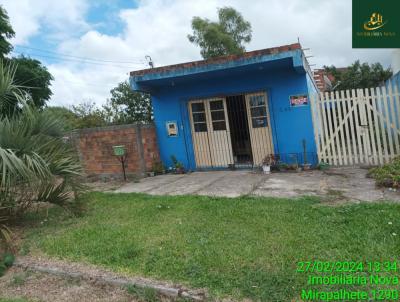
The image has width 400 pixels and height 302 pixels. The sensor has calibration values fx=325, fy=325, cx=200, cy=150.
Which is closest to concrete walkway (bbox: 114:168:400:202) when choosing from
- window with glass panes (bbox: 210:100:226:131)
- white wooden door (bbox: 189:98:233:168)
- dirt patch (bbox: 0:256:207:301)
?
white wooden door (bbox: 189:98:233:168)

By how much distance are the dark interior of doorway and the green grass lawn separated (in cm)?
388

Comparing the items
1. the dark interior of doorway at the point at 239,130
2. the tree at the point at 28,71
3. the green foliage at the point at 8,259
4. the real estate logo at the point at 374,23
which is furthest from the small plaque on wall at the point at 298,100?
the tree at the point at 28,71

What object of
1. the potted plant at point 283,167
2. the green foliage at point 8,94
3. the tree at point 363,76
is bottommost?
the potted plant at point 283,167

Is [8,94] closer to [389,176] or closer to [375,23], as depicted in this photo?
[389,176]

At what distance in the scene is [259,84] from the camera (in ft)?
27.7

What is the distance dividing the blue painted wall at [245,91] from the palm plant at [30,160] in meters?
4.36

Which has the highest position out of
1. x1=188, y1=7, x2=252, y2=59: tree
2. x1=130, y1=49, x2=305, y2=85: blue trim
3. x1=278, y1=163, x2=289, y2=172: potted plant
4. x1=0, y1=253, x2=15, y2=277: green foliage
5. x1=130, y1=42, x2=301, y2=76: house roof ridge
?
x1=188, y1=7, x2=252, y2=59: tree

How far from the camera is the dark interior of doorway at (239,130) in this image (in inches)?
355

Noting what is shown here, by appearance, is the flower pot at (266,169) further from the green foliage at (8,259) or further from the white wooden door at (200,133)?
the green foliage at (8,259)

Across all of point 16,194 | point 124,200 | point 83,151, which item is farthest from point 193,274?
point 83,151

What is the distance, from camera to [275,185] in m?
6.50

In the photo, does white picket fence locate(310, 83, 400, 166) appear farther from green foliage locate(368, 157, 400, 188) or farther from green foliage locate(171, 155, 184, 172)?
green foliage locate(171, 155, 184, 172)

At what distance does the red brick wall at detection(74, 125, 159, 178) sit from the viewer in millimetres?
9133

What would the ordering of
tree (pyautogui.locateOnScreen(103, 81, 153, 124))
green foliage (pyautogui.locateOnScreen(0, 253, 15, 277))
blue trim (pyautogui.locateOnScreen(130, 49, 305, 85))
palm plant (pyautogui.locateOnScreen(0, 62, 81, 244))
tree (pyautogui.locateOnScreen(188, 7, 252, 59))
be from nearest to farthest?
green foliage (pyautogui.locateOnScreen(0, 253, 15, 277)), palm plant (pyautogui.locateOnScreen(0, 62, 81, 244)), blue trim (pyautogui.locateOnScreen(130, 49, 305, 85)), tree (pyautogui.locateOnScreen(103, 81, 153, 124)), tree (pyautogui.locateOnScreen(188, 7, 252, 59))
